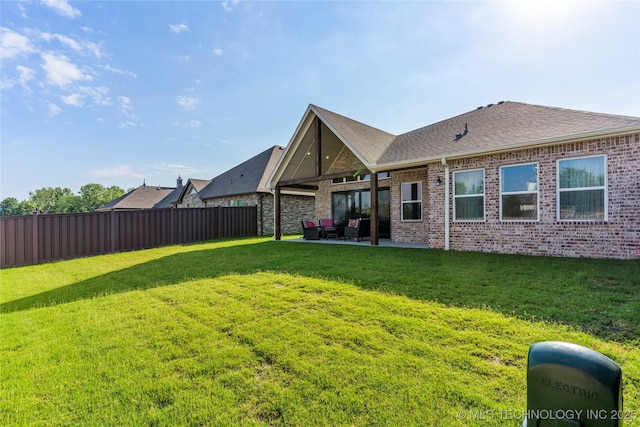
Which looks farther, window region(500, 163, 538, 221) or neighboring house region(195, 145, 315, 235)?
neighboring house region(195, 145, 315, 235)

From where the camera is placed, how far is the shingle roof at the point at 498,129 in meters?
7.37

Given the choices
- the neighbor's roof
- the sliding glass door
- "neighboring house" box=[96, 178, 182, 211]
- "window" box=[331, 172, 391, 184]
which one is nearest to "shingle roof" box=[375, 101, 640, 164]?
"window" box=[331, 172, 391, 184]

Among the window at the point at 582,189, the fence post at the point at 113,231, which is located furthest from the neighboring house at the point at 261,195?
the window at the point at 582,189

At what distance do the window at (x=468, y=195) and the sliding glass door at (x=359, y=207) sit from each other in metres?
4.02

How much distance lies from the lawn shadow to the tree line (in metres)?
78.8

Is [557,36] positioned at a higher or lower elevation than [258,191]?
higher

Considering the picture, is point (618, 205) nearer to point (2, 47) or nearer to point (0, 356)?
point (0, 356)

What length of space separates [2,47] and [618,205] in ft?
57.1

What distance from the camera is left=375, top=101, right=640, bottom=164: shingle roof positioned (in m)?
7.37

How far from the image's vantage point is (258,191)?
18.8 m

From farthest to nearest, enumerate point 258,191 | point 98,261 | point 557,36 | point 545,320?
point 258,191 → point 98,261 → point 557,36 → point 545,320

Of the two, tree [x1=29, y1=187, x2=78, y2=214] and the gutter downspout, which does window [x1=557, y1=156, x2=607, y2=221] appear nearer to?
the gutter downspout

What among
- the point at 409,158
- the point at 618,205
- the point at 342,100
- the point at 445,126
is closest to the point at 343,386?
the point at 618,205

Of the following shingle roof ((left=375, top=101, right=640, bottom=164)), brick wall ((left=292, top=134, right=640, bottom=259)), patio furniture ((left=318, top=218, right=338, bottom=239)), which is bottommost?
patio furniture ((left=318, top=218, right=338, bottom=239))
